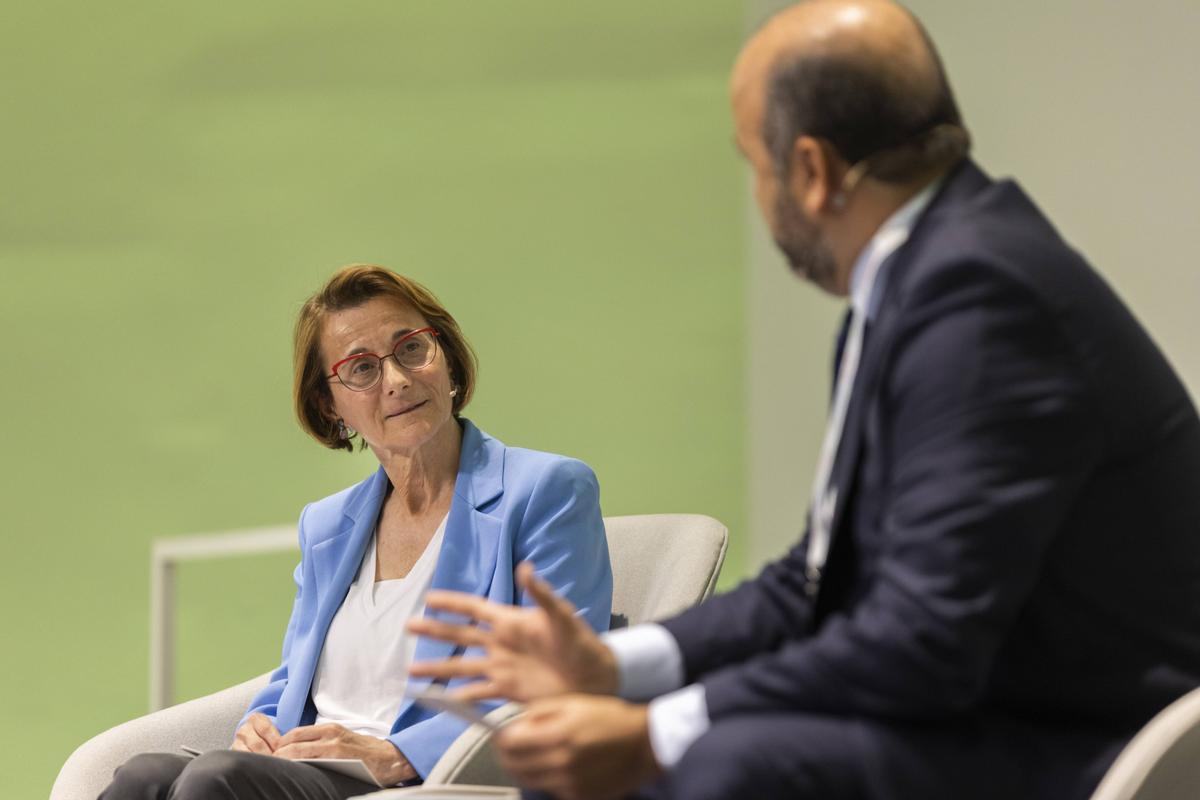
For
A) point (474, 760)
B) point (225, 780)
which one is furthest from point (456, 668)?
point (225, 780)

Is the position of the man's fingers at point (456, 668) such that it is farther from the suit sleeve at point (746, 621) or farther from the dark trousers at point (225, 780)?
the dark trousers at point (225, 780)

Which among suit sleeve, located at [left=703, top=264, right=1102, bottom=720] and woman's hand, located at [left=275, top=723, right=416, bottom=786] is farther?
woman's hand, located at [left=275, top=723, right=416, bottom=786]

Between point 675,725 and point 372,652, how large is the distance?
1.42 m

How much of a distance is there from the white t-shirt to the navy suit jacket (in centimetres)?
132

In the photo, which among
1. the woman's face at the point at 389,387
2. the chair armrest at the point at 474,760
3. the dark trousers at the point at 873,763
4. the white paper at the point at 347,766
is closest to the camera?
the dark trousers at the point at 873,763

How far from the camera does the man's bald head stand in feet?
4.70

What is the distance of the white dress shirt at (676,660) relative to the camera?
133 cm

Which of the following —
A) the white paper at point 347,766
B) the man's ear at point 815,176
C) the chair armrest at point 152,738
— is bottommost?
the chair armrest at point 152,738

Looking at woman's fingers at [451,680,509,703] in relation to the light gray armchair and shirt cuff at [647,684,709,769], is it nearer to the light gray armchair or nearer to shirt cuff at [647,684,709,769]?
shirt cuff at [647,684,709,769]

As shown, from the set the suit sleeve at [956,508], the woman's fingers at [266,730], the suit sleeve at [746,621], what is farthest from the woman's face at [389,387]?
the suit sleeve at [956,508]

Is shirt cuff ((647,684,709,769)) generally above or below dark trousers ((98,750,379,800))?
above

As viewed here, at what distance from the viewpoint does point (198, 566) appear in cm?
451

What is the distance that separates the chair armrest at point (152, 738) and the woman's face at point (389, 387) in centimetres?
58

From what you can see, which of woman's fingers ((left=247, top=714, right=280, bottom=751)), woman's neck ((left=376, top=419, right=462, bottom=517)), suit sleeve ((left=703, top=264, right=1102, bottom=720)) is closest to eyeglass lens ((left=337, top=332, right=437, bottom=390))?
woman's neck ((left=376, top=419, right=462, bottom=517))
